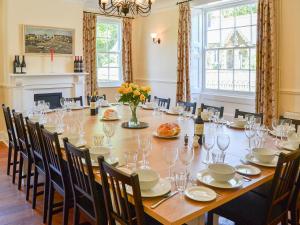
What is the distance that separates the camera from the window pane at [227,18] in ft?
19.0

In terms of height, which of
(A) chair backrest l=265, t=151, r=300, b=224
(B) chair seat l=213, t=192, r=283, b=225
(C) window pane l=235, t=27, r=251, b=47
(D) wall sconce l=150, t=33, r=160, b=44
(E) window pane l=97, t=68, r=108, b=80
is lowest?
(B) chair seat l=213, t=192, r=283, b=225

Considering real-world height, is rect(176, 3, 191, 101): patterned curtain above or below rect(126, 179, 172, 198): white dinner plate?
above

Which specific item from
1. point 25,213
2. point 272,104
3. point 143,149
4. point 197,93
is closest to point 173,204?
point 143,149

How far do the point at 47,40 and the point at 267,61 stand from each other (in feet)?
13.1

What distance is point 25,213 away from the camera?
10.4 ft

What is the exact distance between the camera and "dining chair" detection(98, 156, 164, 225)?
1581 mm

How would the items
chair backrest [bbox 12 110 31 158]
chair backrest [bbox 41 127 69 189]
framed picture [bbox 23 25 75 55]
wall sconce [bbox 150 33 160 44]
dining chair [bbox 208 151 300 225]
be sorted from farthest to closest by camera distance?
wall sconce [bbox 150 33 160 44], framed picture [bbox 23 25 75 55], chair backrest [bbox 12 110 31 158], chair backrest [bbox 41 127 69 189], dining chair [bbox 208 151 300 225]

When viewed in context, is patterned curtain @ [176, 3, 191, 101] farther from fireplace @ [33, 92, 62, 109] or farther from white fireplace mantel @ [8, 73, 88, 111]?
fireplace @ [33, 92, 62, 109]

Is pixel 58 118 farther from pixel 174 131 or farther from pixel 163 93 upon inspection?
pixel 163 93

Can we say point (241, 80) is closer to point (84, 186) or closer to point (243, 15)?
point (243, 15)

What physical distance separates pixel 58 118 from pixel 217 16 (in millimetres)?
3893

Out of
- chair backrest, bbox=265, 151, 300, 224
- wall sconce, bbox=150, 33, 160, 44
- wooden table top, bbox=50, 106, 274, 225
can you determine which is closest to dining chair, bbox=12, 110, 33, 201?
wooden table top, bbox=50, 106, 274, 225

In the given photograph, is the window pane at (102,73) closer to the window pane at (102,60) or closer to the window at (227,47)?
the window pane at (102,60)

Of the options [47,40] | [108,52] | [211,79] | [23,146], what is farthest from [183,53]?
[23,146]
